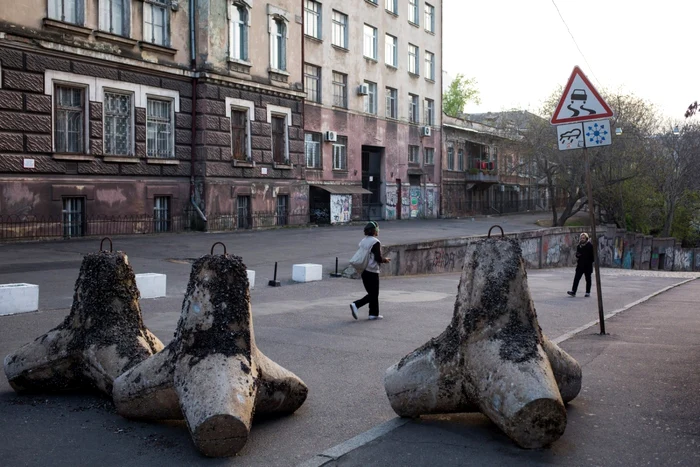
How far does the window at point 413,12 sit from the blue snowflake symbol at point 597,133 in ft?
125

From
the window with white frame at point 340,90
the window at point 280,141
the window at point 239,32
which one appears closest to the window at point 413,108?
the window with white frame at point 340,90

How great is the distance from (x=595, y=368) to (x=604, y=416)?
1.96 m

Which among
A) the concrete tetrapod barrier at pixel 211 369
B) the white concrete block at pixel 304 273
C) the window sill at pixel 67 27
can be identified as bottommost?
the white concrete block at pixel 304 273

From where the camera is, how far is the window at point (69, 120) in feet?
75.5

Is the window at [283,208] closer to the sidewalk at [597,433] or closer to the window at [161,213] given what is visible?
the window at [161,213]

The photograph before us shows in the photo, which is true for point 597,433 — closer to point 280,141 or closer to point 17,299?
point 17,299

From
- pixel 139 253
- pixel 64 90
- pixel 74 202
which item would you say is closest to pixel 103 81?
pixel 64 90

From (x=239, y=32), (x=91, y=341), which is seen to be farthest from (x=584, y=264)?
(x=239, y=32)

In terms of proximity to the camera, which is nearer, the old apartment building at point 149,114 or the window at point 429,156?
the old apartment building at point 149,114

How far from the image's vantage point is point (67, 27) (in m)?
22.5

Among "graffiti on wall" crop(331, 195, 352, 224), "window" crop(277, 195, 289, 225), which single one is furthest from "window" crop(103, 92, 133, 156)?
"graffiti on wall" crop(331, 195, 352, 224)

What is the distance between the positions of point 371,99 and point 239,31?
1398cm

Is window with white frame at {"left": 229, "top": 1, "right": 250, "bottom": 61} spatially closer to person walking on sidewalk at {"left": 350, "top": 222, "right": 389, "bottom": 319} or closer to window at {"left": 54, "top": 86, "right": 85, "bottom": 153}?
window at {"left": 54, "top": 86, "right": 85, "bottom": 153}

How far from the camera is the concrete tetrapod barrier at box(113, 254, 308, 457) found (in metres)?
5.15
